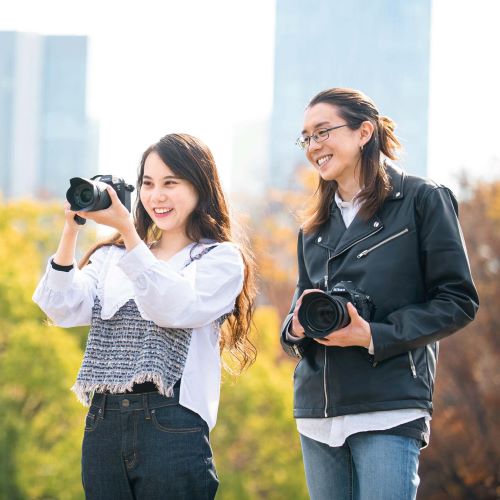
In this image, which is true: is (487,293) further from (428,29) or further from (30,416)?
(428,29)

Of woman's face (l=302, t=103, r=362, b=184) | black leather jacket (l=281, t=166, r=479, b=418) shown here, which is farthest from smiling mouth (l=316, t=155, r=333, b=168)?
black leather jacket (l=281, t=166, r=479, b=418)

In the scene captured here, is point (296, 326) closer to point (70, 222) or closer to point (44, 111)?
point (70, 222)

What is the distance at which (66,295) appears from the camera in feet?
10.1

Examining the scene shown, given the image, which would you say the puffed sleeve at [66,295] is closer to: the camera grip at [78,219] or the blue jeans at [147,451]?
the camera grip at [78,219]

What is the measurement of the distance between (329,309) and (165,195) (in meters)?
0.62

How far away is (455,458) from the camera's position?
59.5ft

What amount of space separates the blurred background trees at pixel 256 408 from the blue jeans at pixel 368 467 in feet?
42.9

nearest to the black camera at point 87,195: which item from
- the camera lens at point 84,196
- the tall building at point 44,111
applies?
the camera lens at point 84,196

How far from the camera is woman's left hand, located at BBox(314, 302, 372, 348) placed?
9.68 feet

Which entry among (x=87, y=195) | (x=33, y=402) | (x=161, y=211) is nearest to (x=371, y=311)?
(x=161, y=211)

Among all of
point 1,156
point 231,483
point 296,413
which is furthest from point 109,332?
point 1,156

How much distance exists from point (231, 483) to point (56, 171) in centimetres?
8050

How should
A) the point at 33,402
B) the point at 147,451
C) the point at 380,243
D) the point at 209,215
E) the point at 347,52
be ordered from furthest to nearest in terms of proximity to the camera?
the point at 347,52 < the point at 33,402 < the point at 209,215 < the point at 380,243 < the point at 147,451

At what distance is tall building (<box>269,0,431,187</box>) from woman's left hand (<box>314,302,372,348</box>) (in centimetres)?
7161
